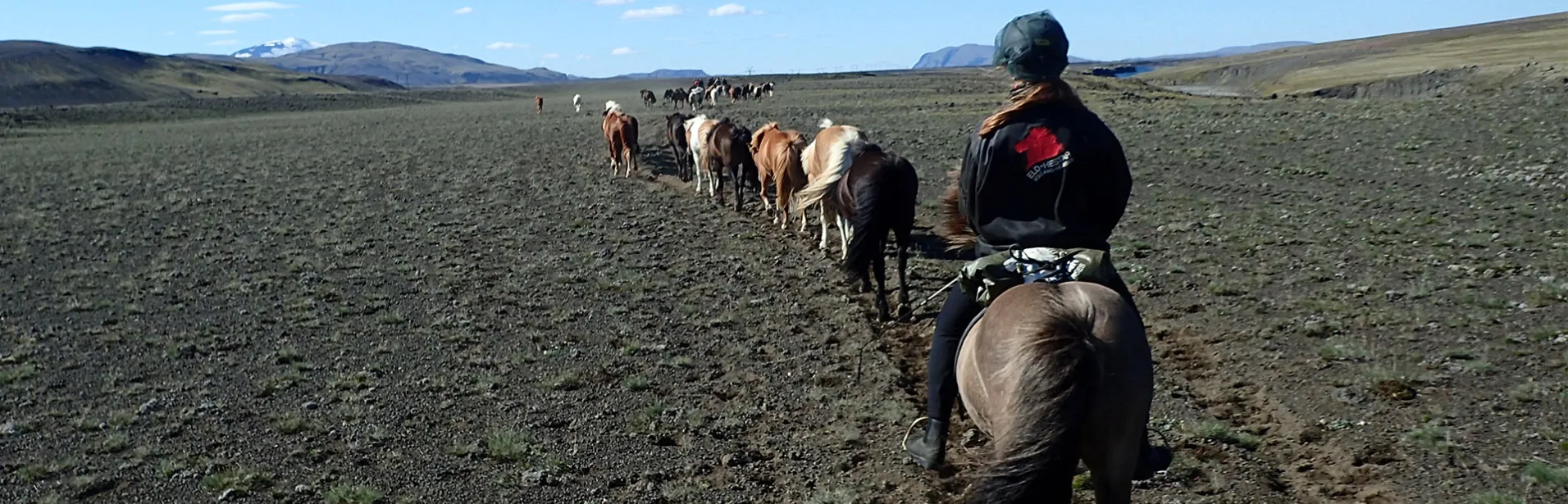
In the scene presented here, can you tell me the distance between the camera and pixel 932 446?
3.99 meters

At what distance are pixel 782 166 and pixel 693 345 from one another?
4.20 meters

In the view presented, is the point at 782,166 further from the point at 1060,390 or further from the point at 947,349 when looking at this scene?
the point at 1060,390

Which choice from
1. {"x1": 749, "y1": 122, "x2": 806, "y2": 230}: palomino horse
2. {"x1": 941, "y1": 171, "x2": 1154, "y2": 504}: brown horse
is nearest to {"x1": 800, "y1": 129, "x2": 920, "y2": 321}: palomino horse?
{"x1": 749, "y1": 122, "x2": 806, "y2": 230}: palomino horse

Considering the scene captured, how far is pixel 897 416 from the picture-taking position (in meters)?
5.36

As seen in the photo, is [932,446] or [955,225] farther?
[955,225]

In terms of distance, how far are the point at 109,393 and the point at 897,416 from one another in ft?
Answer: 16.4

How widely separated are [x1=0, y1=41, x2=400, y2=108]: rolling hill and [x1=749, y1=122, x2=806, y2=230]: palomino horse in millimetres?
89726

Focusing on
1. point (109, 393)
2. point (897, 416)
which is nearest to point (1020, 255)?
point (897, 416)

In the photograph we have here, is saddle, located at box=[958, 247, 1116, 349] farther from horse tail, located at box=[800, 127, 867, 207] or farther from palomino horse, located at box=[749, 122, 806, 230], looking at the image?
palomino horse, located at box=[749, 122, 806, 230]

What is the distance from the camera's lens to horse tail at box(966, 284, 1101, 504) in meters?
2.51

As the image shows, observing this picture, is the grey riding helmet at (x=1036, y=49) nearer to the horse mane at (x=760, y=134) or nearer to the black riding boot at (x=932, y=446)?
the black riding boot at (x=932, y=446)

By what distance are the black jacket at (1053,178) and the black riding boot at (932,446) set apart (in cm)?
92

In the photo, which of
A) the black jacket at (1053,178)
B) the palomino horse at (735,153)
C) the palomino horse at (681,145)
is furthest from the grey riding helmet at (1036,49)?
the palomino horse at (681,145)

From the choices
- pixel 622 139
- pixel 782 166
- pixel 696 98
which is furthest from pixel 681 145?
pixel 696 98
